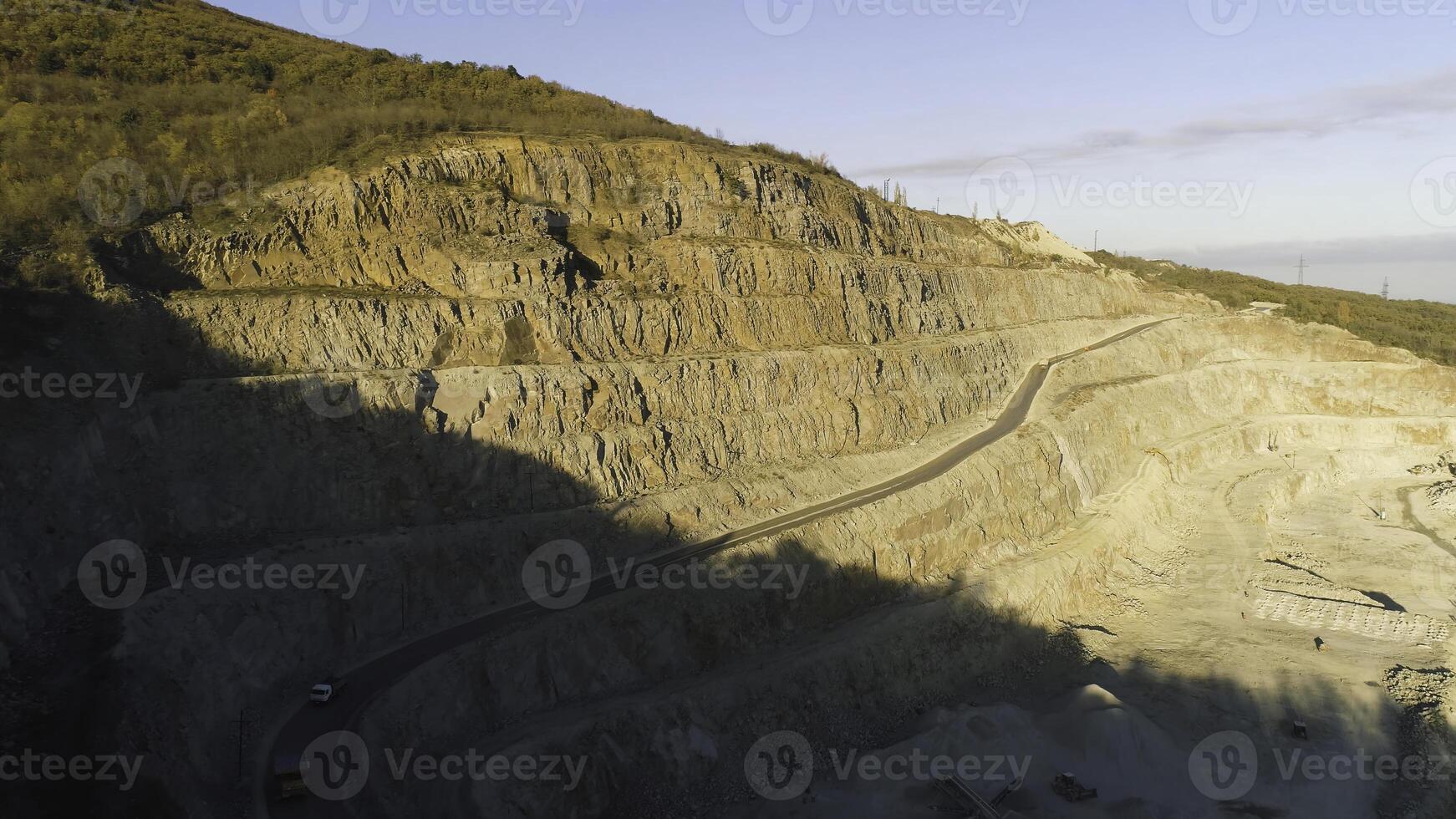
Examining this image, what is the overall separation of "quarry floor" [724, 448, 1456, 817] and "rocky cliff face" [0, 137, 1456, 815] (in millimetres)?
4197

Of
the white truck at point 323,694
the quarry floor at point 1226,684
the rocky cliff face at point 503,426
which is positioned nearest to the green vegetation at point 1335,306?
the quarry floor at point 1226,684

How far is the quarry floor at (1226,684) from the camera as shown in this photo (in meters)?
26.4

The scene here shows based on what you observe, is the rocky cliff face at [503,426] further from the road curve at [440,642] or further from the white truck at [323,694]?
the white truck at [323,694]

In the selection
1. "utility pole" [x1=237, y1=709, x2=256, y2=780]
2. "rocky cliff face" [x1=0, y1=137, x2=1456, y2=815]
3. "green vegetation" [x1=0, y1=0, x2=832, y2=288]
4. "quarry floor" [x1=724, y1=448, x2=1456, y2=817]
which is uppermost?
"green vegetation" [x1=0, y1=0, x2=832, y2=288]

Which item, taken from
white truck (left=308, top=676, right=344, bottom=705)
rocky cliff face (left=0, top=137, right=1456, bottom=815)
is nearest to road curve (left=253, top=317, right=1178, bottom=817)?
white truck (left=308, top=676, right=344, bottom=705)

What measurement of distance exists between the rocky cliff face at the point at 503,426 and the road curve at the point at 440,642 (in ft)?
2.72

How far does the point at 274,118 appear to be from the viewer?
129ft

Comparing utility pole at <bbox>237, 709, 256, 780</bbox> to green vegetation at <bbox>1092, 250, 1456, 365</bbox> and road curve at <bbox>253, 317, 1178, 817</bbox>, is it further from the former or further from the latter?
green vegetation at <bbox>1092, 250, 1456, 365</bbox>

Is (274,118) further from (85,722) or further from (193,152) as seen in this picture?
(85,722)

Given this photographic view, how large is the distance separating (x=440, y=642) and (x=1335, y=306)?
3886 inches

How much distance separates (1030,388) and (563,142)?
36571 mm

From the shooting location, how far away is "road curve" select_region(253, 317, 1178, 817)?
2033 centimetres

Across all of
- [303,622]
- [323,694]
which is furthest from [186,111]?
[323,694]

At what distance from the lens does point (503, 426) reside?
31.9 metres
